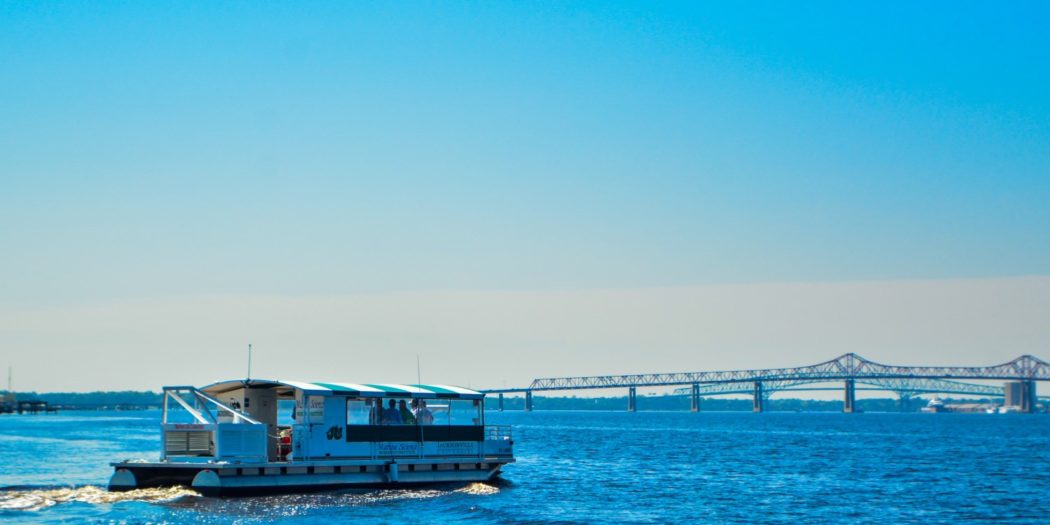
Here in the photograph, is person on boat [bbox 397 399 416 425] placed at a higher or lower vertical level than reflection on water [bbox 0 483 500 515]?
higher

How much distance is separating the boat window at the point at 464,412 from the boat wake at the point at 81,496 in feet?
38.7

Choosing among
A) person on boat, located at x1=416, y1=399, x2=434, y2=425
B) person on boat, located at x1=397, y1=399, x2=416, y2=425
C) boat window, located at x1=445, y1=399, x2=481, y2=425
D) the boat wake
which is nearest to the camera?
the boat wake

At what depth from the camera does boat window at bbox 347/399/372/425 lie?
4434 centimetres

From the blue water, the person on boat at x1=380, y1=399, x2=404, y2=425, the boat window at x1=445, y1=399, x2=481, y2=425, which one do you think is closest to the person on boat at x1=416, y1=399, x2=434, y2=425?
the person on boat at x1=380, y1=399, x2=404, y2=425

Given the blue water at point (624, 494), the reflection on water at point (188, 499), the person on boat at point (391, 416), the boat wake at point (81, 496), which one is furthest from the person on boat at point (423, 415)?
the boat wake at point (81, 496)

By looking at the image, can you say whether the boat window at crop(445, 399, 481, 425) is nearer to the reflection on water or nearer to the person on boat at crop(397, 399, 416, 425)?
the person on boat at crop(397, 399, 416, 425)

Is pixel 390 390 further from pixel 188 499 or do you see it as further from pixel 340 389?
pixel 188 499

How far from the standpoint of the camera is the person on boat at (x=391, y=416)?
4556cm

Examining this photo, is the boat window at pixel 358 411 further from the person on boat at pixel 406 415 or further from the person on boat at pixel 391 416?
the person on boat at pixel 406 415

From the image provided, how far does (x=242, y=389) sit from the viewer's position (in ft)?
147

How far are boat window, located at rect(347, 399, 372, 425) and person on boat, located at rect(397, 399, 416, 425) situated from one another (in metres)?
1.48

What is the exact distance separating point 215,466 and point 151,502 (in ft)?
7.75

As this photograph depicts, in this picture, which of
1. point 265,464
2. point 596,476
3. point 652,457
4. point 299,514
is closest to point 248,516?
point 299,514

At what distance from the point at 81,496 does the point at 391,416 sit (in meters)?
11.7
